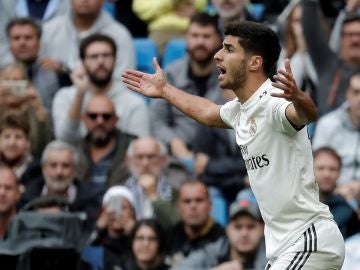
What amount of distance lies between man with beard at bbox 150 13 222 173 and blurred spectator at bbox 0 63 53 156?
36.7 inches

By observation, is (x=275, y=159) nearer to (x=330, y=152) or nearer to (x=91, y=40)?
(x=330, y=152)

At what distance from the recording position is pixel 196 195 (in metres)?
10.0

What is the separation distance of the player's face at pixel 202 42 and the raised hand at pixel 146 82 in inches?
156

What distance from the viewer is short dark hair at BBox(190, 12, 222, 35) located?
11531mm

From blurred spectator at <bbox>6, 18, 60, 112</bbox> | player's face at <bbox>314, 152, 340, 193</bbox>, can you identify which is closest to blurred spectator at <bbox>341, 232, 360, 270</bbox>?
player's face at <bbox>314, 152, 340, 193</bbox>

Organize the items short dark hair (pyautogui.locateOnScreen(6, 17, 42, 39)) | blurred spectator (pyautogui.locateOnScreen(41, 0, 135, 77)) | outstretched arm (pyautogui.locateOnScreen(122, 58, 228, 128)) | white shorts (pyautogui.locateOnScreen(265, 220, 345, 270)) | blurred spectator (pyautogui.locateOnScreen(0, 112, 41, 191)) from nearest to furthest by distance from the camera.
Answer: white shorts (pyautogui.locateOnScreen(265, 220, 345, 270))
outstretched arm (pyautogui.locateOnScreen(122, 58, 228, 128))
blurred spectator (pyautogui.locateOnScreen(0, 112, 41, 191))
short dark hair (pyautogui.locateOnScreen(6, 17, 42, 39))
blurred spectator (pyautogui.locateOnScreen(41, 0, 135, 77))

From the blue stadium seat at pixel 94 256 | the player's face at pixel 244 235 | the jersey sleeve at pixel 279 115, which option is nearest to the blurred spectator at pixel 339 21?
the player's face at pixel 244 235

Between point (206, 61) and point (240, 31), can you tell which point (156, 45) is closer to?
point (206, 61)

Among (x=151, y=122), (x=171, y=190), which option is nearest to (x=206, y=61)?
(x=151, y=122)

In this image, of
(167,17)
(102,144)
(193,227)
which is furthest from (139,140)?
(167,17)

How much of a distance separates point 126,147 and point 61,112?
840 millimetres

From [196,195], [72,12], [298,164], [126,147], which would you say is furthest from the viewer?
[72,12]

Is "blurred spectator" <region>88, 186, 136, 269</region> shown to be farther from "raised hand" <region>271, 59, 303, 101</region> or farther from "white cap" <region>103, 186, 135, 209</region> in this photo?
"raised hand" <region>271, 59, 303, 101</region>

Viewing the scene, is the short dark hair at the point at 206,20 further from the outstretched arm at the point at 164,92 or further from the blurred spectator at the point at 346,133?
the outstretched arm at the point at 164,92
